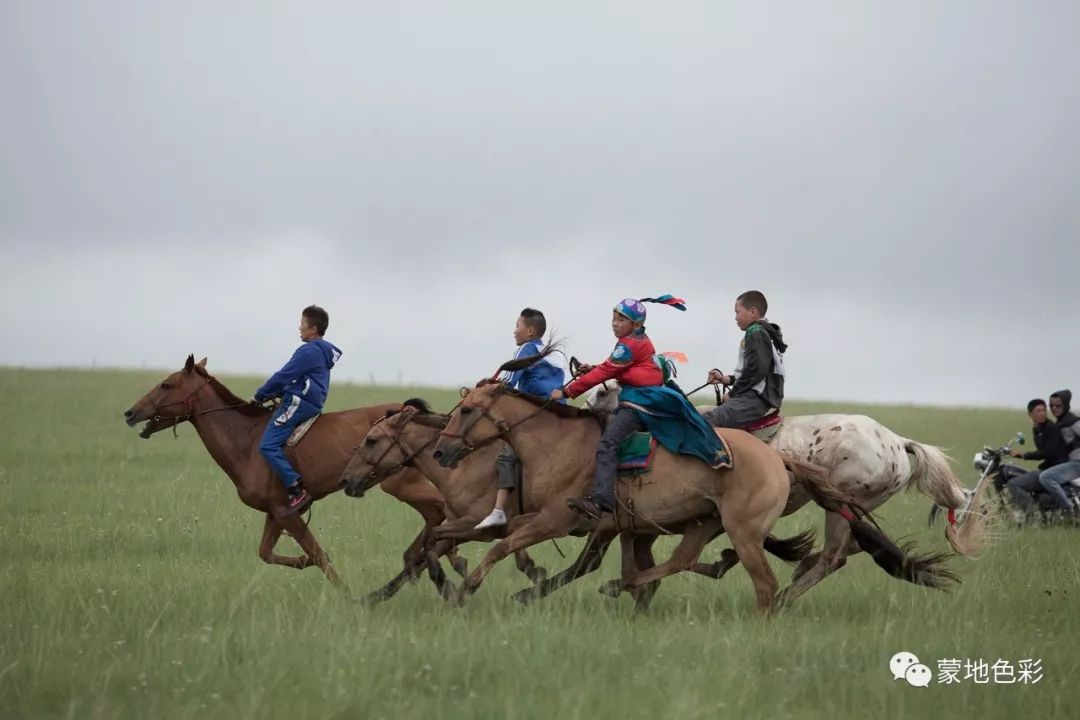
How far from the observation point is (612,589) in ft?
35.1

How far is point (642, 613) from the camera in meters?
10.5

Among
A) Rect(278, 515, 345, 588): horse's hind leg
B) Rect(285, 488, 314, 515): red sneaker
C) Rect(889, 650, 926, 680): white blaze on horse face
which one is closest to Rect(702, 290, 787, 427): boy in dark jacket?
Rect(889, 650, 926, 680): white blaze on horse face

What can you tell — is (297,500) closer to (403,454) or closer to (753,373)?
(403,454)

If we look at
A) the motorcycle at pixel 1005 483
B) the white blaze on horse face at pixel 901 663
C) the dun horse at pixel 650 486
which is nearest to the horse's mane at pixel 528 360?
the dun horse at pixel 650 486

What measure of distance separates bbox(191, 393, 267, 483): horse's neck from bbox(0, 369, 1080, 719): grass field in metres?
1.06

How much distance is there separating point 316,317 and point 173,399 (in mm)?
1638

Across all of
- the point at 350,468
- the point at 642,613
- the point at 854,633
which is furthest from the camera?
the point at 350,468

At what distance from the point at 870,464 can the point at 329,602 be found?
15.9 ft

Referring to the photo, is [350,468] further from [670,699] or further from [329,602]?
[670,699]

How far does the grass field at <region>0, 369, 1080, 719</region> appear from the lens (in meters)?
7.40

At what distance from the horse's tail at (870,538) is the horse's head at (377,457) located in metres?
3.27

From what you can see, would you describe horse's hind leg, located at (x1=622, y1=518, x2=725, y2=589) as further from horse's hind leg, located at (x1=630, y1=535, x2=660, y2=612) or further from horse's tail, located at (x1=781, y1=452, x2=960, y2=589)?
horse's tail, located at (x1=781, y1=452, x2=960, y2=589)

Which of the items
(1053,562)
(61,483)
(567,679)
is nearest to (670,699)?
(567,679)

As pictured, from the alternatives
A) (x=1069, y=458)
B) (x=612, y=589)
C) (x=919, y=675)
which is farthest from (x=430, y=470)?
(x=1069, y=458)
